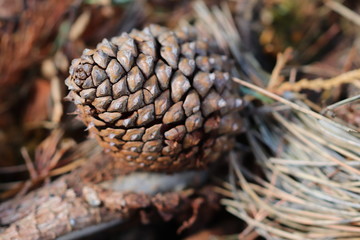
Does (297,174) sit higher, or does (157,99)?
(157,99)

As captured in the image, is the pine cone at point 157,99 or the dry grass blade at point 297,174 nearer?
the pine cone at point 157,99

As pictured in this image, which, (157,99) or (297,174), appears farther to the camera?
(297,174)

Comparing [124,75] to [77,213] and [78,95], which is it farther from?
[77,213]

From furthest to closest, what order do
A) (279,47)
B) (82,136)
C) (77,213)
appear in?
(279,47) < (82,136) < (77,213)

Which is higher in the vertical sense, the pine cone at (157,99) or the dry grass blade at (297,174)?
the pine cone at (157,99)

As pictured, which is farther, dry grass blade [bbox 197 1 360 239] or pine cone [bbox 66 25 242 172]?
dry grass blade [bbox 197 1 360 239]

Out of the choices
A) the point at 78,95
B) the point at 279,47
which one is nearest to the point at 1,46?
the point at 78,95

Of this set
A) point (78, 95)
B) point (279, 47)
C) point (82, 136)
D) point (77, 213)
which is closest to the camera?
point (78, 95)

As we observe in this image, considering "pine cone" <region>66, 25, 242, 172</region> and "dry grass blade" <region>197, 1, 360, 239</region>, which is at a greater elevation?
"pine cone" <region>66, 25, 242, 172</region>
